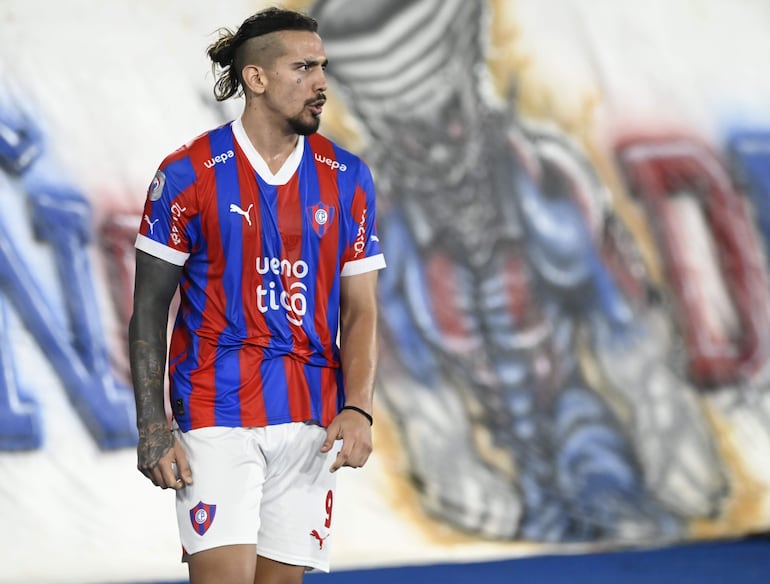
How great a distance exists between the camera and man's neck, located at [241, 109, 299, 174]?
10.4ft

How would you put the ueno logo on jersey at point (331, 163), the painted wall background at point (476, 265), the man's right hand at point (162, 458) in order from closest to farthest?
the man's right hand at point (162, 458), the ueno logo on jersey at point (331, 163), the painted wall background at point (476, 265)

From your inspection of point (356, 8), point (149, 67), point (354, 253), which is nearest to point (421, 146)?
point (356, 8)

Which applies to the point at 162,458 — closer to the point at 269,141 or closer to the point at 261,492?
the point at 261,492

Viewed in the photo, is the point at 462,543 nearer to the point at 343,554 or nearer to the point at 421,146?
the point at 343,554

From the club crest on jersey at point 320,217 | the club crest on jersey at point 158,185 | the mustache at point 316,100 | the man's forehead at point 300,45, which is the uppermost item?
the man's forehead at point 300,45

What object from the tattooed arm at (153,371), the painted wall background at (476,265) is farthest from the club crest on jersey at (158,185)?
the painted wall background at (476,265)

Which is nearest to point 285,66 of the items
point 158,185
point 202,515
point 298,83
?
point 298,83

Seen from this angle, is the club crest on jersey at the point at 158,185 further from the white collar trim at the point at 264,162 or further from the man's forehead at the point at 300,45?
the man's forehead at the point at 300,45

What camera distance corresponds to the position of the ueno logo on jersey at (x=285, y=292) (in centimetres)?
309

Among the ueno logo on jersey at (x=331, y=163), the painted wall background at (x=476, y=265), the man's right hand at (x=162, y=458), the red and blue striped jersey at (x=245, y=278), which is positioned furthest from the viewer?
the painted wall background at (x=476, y=265)

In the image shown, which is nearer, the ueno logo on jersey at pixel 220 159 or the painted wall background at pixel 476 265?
the ueno logo on jersey at pixel 220 159

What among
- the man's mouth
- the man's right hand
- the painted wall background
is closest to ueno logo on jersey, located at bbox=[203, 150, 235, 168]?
the man's mouth

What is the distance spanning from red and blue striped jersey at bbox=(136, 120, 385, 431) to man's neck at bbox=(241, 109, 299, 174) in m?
0.02

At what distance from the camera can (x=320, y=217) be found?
3.16 metres
